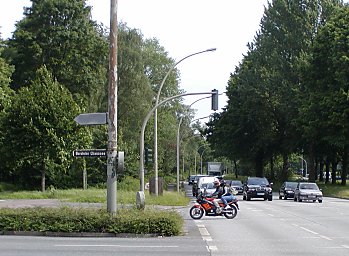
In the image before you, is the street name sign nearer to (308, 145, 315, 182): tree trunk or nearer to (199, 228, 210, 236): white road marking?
(199, 228, 210, 236): white road marking

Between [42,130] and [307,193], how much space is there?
19.7 metres

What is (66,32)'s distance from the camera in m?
58.2

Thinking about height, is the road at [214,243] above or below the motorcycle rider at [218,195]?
below

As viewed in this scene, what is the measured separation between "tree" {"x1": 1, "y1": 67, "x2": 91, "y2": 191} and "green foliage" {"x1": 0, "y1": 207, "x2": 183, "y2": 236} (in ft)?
84.0

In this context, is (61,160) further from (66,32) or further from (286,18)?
(286,18)

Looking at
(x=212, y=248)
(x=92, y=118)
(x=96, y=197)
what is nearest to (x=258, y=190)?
(x=96, y=197)

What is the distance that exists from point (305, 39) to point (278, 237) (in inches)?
1986

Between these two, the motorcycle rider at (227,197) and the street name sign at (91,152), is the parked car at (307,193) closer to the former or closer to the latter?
the motorcycle rider at (227,197)

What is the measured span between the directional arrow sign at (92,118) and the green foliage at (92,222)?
2.79 meters

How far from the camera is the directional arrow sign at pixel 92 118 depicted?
727 inches

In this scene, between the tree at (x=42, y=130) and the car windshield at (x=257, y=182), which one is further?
the car windshield at (x=257, y=182)

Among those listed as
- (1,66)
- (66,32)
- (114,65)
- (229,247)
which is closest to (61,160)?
(1,66)

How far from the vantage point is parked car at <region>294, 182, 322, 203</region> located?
145ft

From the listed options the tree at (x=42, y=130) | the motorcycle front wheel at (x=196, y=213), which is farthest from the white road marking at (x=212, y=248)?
the tree at (x=42, y=130)
